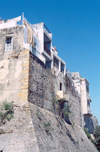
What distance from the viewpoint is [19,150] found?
1094 cm

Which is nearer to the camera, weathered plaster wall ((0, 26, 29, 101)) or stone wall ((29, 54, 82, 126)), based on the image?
weathered plaster wall ((0, 26, 29, 101))

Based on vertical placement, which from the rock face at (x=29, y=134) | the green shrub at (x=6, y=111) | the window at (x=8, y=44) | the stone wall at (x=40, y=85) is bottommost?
the rock face at (x=29, y=134)

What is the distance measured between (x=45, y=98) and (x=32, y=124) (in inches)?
198

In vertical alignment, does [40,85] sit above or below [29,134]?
above

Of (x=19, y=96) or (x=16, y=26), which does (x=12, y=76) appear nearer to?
(x=19, y=96)

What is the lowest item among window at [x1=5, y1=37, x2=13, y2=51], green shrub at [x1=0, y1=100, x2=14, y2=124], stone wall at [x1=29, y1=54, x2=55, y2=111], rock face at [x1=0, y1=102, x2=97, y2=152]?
rock face at [x1=0, y1=102, x2=97, y2=152]

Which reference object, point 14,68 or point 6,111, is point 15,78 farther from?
point 6,111

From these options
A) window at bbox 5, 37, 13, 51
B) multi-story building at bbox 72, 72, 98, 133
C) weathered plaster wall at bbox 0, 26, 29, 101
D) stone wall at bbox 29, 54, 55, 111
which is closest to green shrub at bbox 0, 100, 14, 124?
weathered plaster wall at bbox 0, 26, 29, 101

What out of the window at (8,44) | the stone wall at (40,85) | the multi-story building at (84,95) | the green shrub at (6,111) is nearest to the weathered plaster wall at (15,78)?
the stone wall at (40,85)

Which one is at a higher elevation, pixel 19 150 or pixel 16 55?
pixel 16 55

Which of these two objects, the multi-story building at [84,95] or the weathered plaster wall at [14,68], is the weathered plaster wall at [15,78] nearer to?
the weathered plaster wall at [14,68]

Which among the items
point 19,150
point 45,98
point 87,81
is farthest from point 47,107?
point 87,81

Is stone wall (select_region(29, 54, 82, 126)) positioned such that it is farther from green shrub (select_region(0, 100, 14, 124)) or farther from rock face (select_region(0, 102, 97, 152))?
green shrub (select_region(0, 100, 14, 124))

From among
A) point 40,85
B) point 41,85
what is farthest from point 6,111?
point 41,85
